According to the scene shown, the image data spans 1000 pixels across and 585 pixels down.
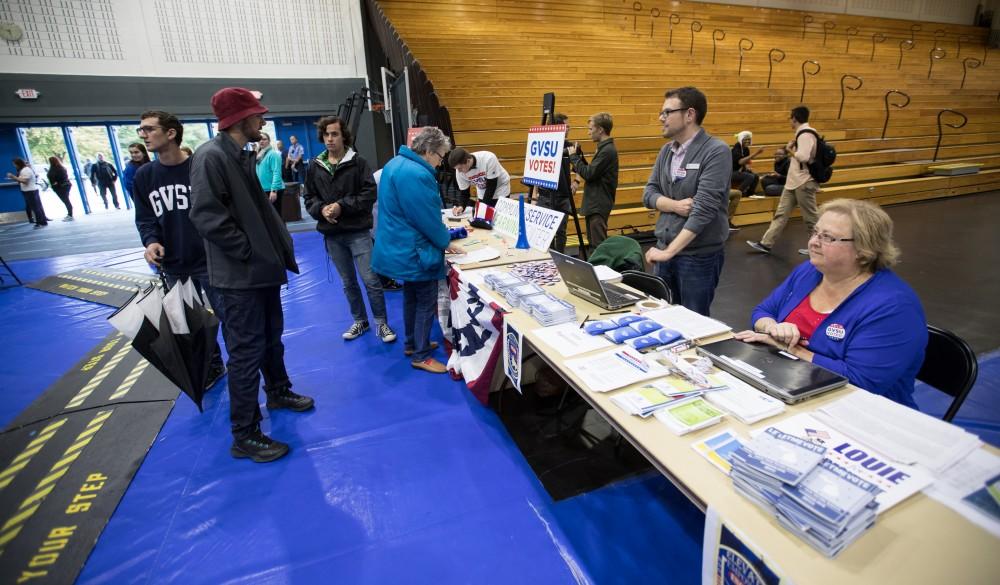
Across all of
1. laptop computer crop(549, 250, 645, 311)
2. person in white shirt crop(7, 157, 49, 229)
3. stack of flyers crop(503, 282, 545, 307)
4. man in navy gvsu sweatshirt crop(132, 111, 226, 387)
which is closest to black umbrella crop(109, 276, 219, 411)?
man in navy gvsu sweatshirt crop(132, 111, 226, 387)

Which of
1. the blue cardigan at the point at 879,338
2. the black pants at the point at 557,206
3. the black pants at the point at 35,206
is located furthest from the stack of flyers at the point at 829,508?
the black pants at the point at 35,206

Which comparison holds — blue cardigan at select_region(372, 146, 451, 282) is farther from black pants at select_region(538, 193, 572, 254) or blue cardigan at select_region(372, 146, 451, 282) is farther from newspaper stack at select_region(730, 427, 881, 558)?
newspaper stack at select_region(730, 427, 881, 558)

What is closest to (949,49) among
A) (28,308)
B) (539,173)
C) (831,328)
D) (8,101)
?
(539,173)

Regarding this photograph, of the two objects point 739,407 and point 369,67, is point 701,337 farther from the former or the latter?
point 369,67

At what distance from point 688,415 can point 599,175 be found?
11.1 ft

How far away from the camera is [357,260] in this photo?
3.33 meters

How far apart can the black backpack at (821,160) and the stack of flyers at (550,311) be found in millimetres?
4374

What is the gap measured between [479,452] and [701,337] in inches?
46.1

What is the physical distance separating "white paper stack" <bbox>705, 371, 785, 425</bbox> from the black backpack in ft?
15.1

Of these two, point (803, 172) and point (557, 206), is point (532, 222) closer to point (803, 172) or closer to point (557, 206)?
point (557, 206)

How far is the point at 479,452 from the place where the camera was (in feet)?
7.15

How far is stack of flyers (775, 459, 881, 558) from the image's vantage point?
0.79 m

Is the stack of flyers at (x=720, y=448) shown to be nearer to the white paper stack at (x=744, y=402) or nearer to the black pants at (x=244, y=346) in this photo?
the white paper stack at (x=744, y=402)

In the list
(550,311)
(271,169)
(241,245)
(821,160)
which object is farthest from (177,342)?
(821,160)
